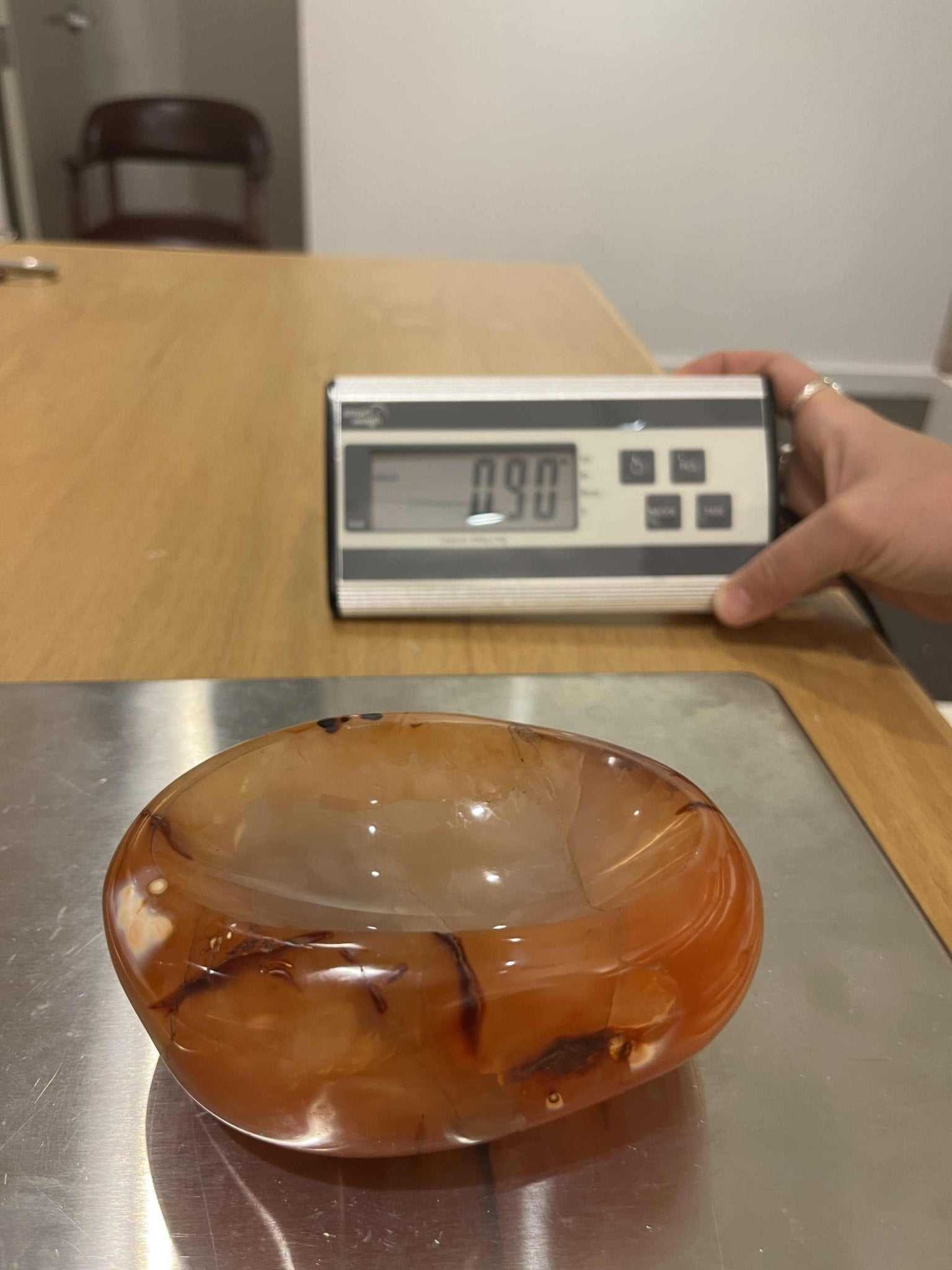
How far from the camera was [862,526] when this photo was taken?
1.57 ft

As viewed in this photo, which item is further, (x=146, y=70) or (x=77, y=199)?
(x=146, y=70)

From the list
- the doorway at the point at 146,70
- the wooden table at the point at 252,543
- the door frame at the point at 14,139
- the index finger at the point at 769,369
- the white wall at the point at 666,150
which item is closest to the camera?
the wooden table at the point at 252,543

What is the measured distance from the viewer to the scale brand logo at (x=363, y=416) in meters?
0.51

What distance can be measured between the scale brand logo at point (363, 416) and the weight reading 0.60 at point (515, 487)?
0.05m

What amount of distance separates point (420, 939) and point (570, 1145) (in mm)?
79

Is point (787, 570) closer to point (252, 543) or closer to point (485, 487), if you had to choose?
point (485, 487)

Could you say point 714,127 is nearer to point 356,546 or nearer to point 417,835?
point 356,546

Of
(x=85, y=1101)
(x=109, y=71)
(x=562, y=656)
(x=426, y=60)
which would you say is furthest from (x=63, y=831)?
(x=109, y=71)

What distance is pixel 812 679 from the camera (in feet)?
1.58

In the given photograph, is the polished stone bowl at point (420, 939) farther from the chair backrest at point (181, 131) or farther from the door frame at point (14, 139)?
the door frame at point (14, 139)

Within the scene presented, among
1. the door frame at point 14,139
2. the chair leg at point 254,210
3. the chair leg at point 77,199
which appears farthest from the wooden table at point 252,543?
the door frame at point 14,139

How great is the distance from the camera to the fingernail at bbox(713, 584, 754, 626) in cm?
50

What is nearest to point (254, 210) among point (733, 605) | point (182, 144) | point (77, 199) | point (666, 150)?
point (182, 144)

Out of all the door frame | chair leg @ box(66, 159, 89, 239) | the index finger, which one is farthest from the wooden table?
the door frame
